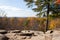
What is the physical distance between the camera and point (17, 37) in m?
11.2

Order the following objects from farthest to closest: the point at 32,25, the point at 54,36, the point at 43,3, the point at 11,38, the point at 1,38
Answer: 1. the point at 32,25
2. the point at 43,3
3. the point at 11,38
4. the point at 1,38
5. the point at 54,36

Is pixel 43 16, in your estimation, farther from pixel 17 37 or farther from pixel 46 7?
pixel 17 37

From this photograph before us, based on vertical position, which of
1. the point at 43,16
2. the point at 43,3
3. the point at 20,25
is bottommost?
the point at 20,25

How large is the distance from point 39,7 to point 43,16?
95 centimetres

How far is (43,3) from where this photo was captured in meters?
19.5

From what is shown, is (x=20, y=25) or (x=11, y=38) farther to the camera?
(x=20, y=25)

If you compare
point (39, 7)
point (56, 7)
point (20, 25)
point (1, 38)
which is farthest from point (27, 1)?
point (1, 38)

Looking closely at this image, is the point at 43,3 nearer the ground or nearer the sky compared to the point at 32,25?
nearer the sky

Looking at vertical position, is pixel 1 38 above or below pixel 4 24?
above

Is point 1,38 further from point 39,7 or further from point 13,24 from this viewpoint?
point 13,24

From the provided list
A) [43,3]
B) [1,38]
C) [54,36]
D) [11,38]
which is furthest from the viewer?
[43,3]

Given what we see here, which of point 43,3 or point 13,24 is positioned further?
point 13,24

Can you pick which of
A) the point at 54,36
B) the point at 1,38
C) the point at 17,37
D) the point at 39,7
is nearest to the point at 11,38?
the point at 17,37

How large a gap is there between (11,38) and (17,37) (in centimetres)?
33
